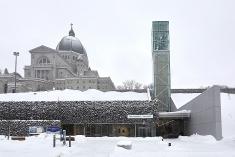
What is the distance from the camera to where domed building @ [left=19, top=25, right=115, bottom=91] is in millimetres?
157750

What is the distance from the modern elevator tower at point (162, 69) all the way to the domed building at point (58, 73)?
255ft

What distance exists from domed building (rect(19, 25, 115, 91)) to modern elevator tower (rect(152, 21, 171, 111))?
77.6m

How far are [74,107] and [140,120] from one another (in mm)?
10396

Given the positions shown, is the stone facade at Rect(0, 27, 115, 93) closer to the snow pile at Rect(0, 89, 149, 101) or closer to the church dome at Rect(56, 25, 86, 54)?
the church dome at Rect(56, 25, 86, 54)

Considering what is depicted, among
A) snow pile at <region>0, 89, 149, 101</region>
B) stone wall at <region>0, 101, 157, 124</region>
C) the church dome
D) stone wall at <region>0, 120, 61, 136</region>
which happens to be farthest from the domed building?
stone wall at <region>0, 120, 61, 136</region>

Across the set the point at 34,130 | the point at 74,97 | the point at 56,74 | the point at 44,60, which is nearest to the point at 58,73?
the point at 56,74

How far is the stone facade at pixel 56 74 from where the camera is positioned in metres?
155

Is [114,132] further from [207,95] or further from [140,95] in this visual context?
[207,95]

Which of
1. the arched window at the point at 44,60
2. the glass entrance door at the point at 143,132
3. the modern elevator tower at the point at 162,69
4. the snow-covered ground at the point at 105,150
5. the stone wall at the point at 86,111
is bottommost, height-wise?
the glass entrance door at the point at 143,132

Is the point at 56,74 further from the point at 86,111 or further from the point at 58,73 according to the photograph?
the point at 86,111

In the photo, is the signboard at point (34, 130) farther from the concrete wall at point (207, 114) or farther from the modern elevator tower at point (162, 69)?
the modern elevator tower at point (162, 69)

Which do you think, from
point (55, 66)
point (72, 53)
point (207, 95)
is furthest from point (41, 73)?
point (207, 95)

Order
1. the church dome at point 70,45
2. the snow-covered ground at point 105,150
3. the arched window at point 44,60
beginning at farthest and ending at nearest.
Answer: the church dome at point 70,45, the arched window at point 44,60, the snow-covered ground at point 105,150

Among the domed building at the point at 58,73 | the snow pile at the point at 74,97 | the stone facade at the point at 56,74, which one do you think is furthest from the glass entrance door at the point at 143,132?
the domed building at the point at 58,73
